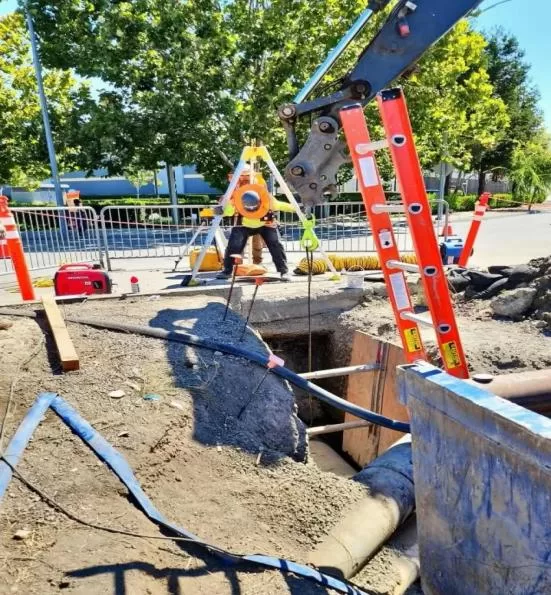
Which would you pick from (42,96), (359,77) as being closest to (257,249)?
(359,77)

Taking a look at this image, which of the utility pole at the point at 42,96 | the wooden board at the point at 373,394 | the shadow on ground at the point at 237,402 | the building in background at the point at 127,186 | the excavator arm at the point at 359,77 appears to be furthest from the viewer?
the building in background at the point at 127,186

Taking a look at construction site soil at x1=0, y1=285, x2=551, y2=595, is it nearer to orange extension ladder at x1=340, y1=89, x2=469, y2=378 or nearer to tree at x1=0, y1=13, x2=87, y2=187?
orange extension ladder at x1=340, y1=89, x2=469, y2=378

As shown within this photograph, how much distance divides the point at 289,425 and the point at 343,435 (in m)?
2.84

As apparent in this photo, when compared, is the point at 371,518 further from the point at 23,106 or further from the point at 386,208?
the point at 23,106

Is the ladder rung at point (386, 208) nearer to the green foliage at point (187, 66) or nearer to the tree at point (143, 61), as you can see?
the green foliage at point (187, 66)

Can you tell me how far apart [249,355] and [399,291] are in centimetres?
153

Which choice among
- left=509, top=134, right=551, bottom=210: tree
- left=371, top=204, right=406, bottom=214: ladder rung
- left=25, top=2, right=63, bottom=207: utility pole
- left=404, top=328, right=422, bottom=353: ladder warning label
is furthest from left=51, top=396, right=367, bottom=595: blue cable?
left=509, top=134, right=551, bottom=210: tree

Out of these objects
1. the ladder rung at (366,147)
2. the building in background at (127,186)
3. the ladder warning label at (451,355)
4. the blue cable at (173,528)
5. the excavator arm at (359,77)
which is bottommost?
the blue cable at (173,528)

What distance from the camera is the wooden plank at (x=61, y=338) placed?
13.1 feet

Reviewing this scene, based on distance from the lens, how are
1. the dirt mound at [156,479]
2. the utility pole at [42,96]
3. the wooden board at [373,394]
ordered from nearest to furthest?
1. the dirt mound at [156,479]
2. the wooden board at [373,394]
3. the utility pole at [42,96]

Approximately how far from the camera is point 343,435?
6754 millimetres

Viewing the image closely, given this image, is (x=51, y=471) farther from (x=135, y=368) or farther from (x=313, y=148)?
(x=313, y=148)

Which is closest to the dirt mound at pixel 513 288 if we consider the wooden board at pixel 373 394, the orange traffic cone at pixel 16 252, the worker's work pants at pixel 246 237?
the wooden board at pixel 373 394

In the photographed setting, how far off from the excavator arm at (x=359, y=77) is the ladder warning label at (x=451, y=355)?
5.95 feet
